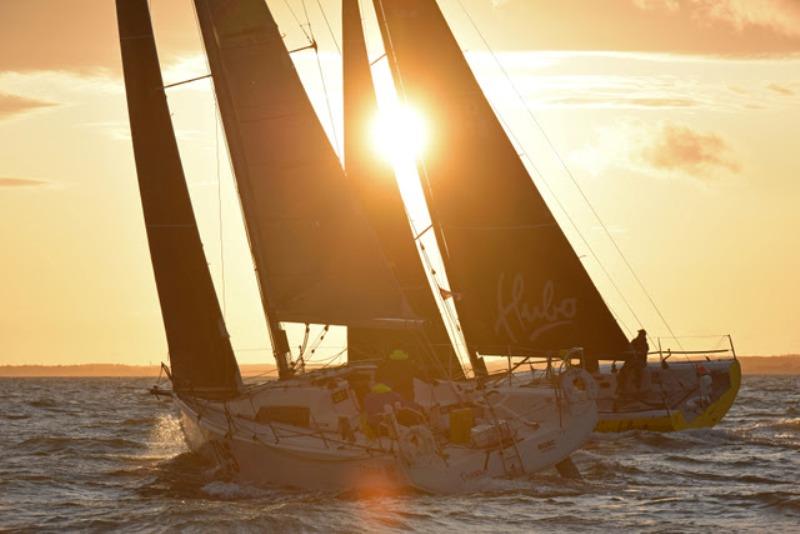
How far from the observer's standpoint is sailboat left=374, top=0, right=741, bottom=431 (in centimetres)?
2945

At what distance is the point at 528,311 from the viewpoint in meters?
29.5

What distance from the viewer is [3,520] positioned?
18.6 meters

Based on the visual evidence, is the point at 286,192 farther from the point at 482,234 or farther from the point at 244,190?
the point at 482,234

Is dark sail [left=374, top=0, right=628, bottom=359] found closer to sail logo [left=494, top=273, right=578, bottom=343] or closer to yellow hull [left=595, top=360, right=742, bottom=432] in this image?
sail logo [left=494, top=273, right=578, bottom=343]

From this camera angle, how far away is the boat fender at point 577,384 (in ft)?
69.2

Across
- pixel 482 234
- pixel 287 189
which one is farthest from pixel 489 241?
pixel 287 189

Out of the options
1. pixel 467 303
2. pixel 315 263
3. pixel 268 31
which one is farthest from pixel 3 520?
pixel 467 303

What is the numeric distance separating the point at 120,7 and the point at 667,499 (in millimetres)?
14367

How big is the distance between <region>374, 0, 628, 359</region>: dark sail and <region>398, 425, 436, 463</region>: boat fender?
11281 mm

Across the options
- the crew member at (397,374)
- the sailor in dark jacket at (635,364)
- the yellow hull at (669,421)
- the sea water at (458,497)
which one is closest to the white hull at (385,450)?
the sea water at (458,497)

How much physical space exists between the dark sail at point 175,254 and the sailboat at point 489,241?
762 cm

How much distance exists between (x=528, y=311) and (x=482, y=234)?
2.21m

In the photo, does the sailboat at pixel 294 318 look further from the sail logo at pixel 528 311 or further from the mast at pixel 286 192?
the sail logo at pixel 528 311

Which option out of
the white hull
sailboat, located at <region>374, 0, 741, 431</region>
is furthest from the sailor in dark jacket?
→ the white hull
